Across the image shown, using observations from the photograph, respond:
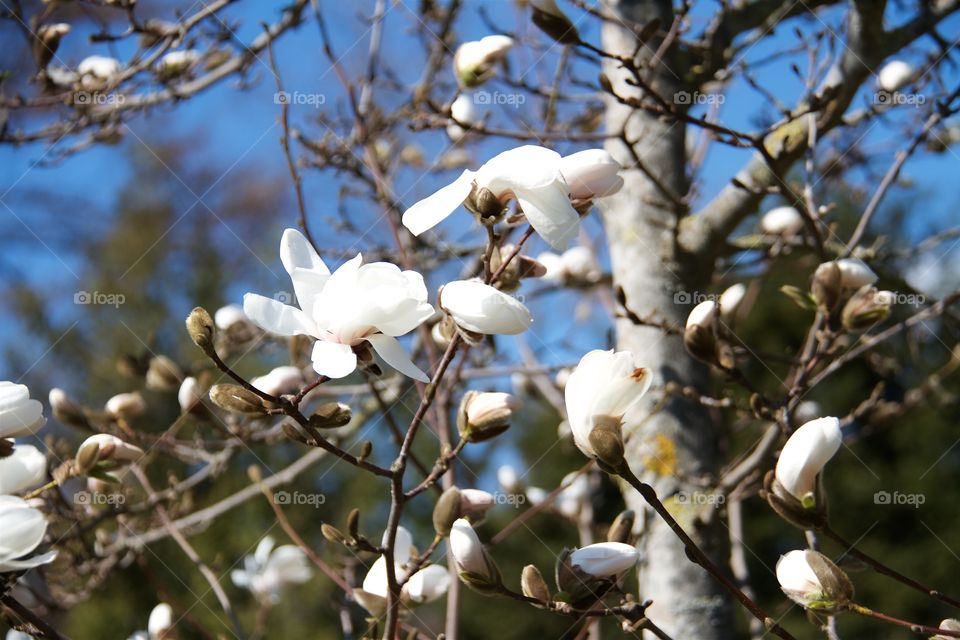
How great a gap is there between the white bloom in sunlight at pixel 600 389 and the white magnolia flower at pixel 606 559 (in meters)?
0.09

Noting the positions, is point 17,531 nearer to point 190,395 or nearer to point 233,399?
point 233,399

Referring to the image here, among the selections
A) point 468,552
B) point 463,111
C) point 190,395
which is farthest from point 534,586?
point 463,111

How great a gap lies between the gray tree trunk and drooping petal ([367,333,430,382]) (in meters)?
0.53

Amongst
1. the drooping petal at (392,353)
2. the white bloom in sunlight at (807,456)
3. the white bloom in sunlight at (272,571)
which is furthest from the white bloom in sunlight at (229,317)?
the white bloom in sunlight at (807,456)

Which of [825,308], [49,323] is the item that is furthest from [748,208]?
[49,323]

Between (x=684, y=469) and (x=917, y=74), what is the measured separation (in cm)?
80

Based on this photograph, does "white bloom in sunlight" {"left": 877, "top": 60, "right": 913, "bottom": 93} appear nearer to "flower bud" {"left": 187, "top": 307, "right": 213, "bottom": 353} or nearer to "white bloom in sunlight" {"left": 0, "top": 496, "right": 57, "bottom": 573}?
"flower bud" {"left": 187, "top": 307, "right": 213, "bottom": 353}

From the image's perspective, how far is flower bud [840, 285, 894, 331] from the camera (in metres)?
0.86

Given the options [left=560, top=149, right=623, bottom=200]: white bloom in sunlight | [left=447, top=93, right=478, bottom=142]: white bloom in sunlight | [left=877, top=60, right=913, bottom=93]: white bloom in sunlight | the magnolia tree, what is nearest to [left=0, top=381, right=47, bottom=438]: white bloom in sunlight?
the magnolia tree

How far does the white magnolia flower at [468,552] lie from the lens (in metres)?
0.62

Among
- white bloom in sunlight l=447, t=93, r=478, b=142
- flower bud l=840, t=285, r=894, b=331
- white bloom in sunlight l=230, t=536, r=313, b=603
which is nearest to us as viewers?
flower bud l=840, t=285, r=894, b=331

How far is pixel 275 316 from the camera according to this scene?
583mm

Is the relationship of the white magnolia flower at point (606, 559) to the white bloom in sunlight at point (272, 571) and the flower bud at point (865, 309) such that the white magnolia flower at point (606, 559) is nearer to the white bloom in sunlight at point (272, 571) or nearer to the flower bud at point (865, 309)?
the flower bud at point (865, 309)

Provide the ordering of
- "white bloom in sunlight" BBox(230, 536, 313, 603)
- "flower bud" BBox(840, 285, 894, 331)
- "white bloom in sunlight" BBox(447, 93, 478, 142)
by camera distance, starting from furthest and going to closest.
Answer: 1. "white bloom in sunlight" BBox(447, 93, 478, 142)
2. "white bloom in sunlight" BBox(230, 536, 313, 603)
3. "flower bud" BBox(840, 285, 894, 331)
